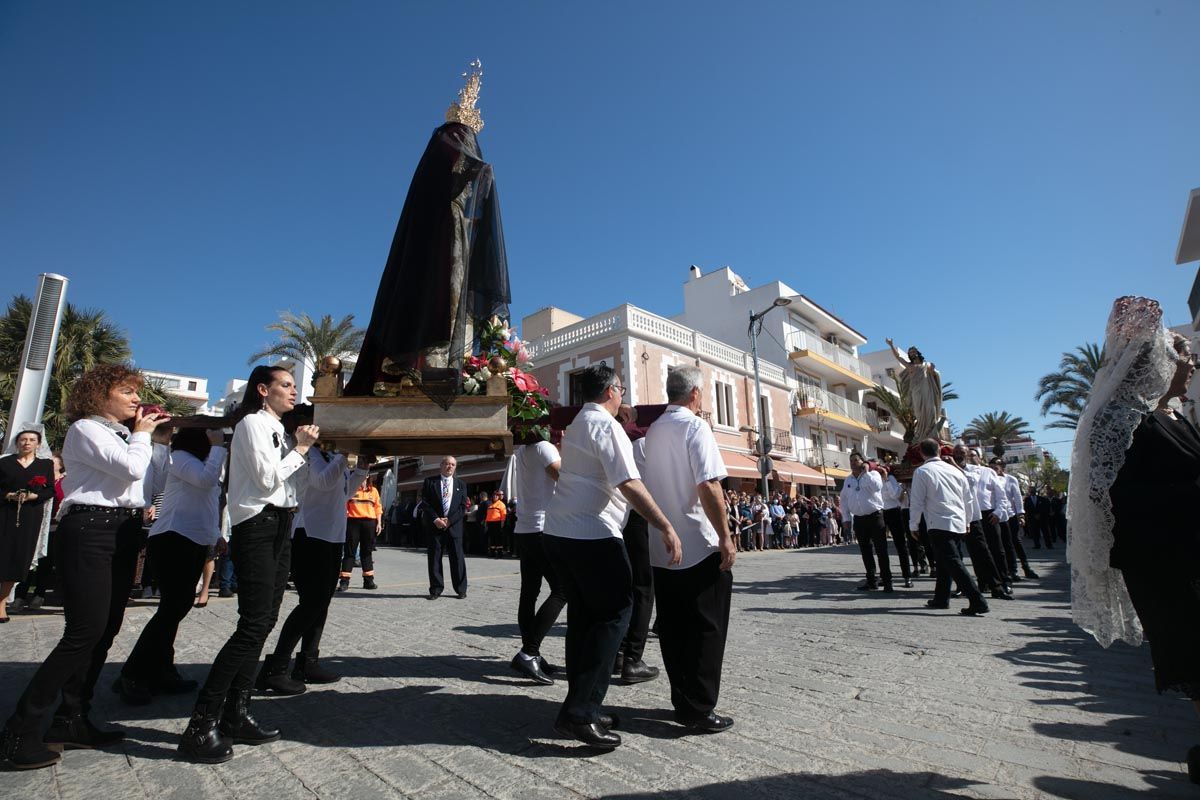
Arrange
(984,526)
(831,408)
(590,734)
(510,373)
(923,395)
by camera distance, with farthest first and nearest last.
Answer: (831,408) → (923,395) → (984,526) → (510,373) → (590,734)

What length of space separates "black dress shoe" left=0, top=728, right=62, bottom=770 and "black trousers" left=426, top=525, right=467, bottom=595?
558 centimetres

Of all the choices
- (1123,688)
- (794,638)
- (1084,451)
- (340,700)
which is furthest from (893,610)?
(340,700)

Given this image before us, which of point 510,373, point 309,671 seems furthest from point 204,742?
point 510,373

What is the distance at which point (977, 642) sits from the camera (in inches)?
203

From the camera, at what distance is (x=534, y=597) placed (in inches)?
187

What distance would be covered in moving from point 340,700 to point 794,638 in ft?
12.2

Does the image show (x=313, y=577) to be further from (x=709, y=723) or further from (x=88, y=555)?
(x=709, y=723)

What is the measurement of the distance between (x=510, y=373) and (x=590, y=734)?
194 centimetres

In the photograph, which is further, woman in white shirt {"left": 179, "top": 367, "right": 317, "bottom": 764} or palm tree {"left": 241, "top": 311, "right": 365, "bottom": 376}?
palm tree {"left": 241, "top": 311, "right": 365, "bottom": 376}

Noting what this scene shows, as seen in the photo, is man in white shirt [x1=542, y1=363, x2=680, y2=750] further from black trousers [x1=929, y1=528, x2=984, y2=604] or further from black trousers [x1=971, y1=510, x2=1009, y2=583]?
black trousers [x1=971, y1=510, x2=1009, y2=583]

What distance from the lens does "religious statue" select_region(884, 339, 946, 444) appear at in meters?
10.5

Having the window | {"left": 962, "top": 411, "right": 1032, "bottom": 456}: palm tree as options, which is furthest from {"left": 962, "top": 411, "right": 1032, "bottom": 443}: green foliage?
the window

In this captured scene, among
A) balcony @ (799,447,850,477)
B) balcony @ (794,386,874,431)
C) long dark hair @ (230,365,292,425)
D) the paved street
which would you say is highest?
balcony @ (794,386,874,431)

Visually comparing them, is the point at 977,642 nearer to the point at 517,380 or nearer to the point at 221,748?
the point at 517,380
